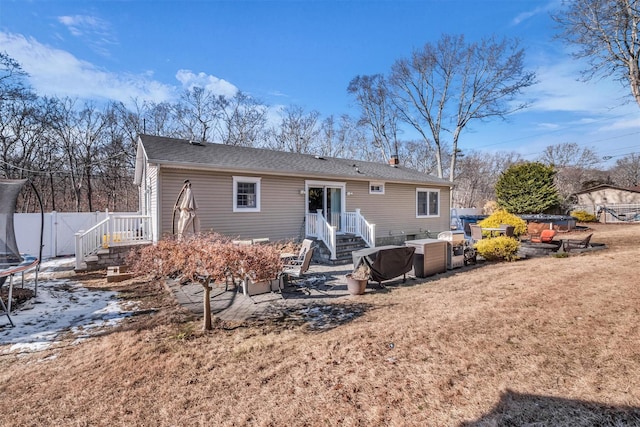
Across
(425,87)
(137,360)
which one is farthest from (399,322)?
(425,87)

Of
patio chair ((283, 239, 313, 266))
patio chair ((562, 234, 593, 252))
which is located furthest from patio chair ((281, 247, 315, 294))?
patio chair ((562, 234, 593, 252))

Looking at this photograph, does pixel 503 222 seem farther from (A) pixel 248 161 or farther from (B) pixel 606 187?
(B) pixel 606 187

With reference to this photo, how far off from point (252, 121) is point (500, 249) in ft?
74.4

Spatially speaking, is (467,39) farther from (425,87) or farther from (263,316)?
(263,316)

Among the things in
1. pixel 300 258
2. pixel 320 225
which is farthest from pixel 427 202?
pixel 300 258

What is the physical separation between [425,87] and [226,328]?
25594 mm

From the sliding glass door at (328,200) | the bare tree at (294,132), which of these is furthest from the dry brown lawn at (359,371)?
the bare tree at (294,132)

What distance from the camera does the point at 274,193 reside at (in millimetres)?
10859

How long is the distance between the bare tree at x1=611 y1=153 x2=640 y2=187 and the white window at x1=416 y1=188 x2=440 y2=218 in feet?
148

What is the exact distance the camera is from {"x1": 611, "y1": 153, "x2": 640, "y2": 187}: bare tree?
43906 mm

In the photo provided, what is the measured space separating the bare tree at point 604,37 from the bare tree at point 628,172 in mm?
46693

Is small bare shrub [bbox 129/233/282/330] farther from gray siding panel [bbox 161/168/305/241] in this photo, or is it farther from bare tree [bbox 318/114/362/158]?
bare tree [bbox 318/114/362/158]

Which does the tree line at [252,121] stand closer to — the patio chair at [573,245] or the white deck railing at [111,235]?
the white deck railing at [111,235]

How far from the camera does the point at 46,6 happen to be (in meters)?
9.30
